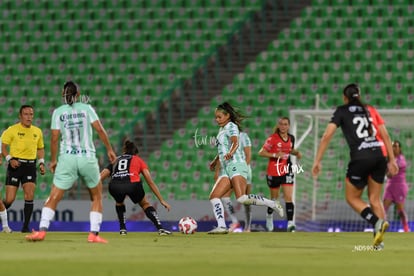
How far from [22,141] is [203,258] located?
8336 mm

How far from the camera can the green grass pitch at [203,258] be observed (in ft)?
28.9

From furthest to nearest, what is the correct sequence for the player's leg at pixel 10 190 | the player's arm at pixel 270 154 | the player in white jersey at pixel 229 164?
1. the player's arm at pixel 270 154
2. the player's leg at pixel 10 190
3. the player in white jersey at pixel 229 164

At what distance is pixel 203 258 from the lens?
10.3 metres

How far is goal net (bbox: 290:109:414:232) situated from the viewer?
2302cm

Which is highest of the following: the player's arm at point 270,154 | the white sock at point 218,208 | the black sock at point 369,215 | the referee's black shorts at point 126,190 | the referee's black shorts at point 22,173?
the player's arm at point 270,154

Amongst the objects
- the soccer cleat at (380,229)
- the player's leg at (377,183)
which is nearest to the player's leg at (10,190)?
the player's leg at (377,183)

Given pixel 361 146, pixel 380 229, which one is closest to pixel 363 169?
pixel 361 146

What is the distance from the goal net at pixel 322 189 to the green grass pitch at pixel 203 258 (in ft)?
29.9

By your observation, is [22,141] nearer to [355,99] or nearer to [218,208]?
[218,208]

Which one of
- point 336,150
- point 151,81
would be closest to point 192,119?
point 151,81

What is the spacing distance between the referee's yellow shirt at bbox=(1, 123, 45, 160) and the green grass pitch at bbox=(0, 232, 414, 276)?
13.8ft

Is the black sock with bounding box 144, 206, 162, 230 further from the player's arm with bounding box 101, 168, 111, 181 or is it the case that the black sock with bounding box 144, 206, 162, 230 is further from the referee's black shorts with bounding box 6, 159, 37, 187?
the referee's black shorts with bounding box 6, 159, 37, 187

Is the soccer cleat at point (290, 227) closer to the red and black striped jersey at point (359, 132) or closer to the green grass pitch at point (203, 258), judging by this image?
the green grass pitch at point (203, 258)

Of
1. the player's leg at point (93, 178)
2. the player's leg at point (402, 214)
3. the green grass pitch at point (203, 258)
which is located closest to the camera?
the green grass pitch at point (203, 258)
